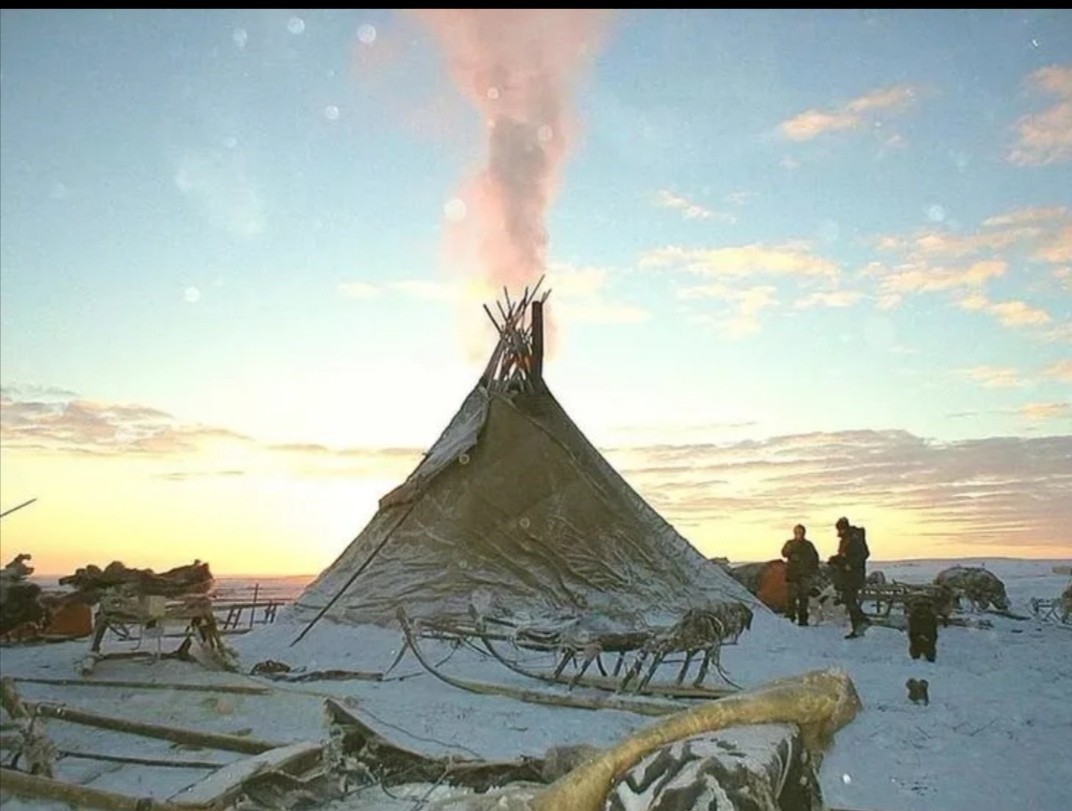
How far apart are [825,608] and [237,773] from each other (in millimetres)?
11164

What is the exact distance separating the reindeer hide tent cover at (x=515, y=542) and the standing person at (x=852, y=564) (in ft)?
4.60

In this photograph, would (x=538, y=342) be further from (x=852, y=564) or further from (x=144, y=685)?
(x=144, y=685)

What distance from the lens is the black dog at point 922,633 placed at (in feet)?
28.6

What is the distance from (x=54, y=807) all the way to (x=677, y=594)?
873 centimetres

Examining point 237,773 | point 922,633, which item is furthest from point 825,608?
point 237,773

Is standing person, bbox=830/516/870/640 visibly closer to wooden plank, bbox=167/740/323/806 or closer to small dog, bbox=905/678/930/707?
small dog, bbox=905/678/930/707

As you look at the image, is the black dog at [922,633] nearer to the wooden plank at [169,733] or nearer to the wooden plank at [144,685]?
the wooden plank at [144,685]

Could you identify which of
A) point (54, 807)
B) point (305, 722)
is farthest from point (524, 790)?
point (305, 722)

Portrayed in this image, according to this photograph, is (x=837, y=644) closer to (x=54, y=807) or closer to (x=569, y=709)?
(x=569, y=709)

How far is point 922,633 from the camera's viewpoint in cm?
879

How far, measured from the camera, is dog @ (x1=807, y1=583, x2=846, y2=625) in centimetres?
1261

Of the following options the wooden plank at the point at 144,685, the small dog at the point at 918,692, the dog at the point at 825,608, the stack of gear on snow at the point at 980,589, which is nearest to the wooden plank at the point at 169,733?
the wooden plank at the point at 144,685

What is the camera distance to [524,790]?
7.18 ft

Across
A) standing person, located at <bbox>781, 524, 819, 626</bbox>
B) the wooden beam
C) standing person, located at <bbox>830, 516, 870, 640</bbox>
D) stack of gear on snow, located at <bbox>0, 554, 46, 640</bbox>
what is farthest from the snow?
the wooden beam
